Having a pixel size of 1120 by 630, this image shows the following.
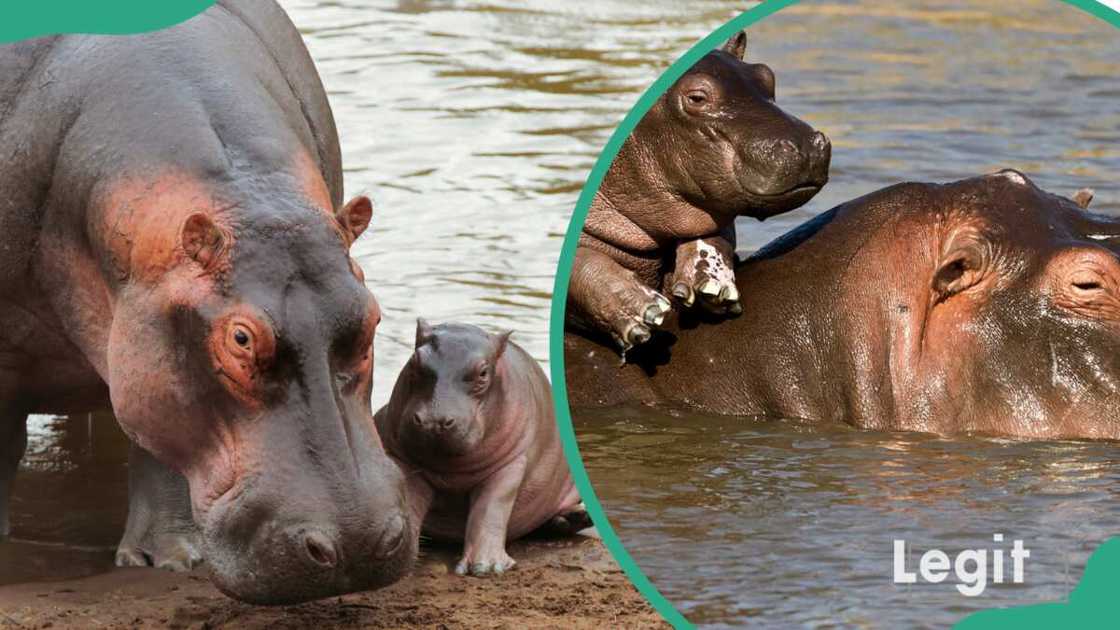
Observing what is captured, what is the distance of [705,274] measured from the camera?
513 centimetres

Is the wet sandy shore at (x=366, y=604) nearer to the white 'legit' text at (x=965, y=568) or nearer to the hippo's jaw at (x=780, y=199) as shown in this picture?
the white 'legit' text at (x=965, y=568)

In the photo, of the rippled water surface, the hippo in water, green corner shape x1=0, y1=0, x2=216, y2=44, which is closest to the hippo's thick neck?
the hippo in water

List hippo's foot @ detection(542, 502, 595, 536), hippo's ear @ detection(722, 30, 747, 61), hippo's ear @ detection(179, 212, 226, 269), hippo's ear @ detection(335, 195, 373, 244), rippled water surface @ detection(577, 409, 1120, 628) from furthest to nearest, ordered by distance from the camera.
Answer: hippo's foot @ detection(542, 502, 595, 536)
hippo's ear @ detection(722, 30, 747, 61)
hippo's ear @ detection(335, 195, 373, 244)
hippo's ear @ detection(179, 212, 226, 269)
rippled water surface @ detection(577, 409, 1120, 628)

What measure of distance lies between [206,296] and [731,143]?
141 centimetres

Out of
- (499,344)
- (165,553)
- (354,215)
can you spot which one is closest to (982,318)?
(499,344)

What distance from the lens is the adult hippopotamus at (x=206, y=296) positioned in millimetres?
4359

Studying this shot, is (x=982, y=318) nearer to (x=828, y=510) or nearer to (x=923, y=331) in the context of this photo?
(x=923, y=331)

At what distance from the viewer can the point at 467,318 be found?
7.33m

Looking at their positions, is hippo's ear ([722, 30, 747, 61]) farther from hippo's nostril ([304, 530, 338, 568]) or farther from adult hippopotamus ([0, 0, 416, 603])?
hippo's nostril ([304, 530, 338, 568])

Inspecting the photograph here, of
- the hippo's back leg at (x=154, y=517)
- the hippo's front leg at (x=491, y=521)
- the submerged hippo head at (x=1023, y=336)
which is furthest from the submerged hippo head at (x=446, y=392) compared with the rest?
the submerged hippo head at (x=1023, y=336)

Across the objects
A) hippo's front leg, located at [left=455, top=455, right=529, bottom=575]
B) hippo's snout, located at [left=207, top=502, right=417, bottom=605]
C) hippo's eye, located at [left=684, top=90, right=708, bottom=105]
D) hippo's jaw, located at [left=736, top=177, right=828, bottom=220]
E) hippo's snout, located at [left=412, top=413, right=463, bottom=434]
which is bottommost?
hippo's front leg, located at [left=455, top=455, right=529, bottom=575]

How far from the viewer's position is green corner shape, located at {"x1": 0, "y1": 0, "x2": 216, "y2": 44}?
4.29 meters

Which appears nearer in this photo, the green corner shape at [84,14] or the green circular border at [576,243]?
the green circular border at [576,243]

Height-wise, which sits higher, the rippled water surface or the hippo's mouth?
the hippo's mouth
